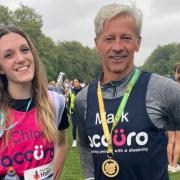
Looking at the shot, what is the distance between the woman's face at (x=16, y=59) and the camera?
10.9ft

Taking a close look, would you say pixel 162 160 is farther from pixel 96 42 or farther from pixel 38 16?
pixel 38 16

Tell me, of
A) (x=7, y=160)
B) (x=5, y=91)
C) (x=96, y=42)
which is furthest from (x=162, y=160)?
(x=5, y=91)

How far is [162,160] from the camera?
280cm

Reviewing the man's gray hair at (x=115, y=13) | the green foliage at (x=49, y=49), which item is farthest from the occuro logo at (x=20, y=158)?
the green foliage at (x=49, y=49)

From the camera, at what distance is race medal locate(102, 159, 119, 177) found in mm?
2764

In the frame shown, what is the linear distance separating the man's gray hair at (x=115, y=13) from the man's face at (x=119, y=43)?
25 millimetres

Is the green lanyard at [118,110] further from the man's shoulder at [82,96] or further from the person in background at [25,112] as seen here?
the person in background at [25,112]

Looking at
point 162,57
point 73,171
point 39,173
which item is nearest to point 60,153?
point 39,173

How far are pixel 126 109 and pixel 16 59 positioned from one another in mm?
977

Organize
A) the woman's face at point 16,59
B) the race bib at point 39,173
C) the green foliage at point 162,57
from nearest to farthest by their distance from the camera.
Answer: the race bib at point 39,173
the woman's face at point 16,59
the green foliage at point 162,57

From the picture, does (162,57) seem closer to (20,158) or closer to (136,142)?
(20,158)

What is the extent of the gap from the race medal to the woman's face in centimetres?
95

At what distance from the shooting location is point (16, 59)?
130 inches

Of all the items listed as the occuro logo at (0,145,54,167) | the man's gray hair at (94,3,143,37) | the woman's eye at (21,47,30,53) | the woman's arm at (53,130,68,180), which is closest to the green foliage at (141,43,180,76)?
the woman's arm at (53,130,68,180)
